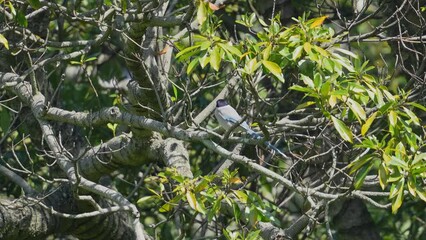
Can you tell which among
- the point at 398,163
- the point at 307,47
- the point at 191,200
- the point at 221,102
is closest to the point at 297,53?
the point at 307,47

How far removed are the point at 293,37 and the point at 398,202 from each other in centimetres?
80

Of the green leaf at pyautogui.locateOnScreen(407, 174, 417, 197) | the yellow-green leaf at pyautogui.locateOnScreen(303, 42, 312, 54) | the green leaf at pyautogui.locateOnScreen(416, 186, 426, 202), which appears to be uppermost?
the yellow-green leaf at pyautogui.locateOnScreen(303, 42, 312, 54)

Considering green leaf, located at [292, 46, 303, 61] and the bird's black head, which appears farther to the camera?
the bird's black head

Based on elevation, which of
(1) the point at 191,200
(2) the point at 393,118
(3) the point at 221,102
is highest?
(2) the point at 393,118

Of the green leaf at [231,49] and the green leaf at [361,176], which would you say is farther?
the green leaf at [361,176]

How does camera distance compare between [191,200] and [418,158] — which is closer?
[418,158]

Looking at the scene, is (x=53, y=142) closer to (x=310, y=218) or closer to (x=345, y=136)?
(x=310, y=218)

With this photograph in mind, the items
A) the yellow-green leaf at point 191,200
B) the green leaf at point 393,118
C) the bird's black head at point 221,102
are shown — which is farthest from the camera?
the bird's black head at point 221,102

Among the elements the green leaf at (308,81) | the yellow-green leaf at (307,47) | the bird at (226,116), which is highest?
the yellow-green leaf at (307,47)

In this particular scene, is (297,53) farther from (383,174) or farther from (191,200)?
(191,200)

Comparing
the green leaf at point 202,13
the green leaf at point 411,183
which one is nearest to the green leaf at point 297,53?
the green leaf at point 202,13

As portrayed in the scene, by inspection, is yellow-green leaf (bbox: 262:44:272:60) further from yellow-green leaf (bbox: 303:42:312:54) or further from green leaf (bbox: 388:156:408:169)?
green leaf (bbox: 388:156:408:169)

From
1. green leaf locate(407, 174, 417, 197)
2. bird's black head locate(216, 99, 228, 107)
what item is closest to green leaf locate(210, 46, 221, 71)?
green leaf locate(407, 174, 417, 197)

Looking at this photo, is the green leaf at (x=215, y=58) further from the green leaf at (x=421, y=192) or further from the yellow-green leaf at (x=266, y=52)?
the green leaf at (x=421, y=192)
